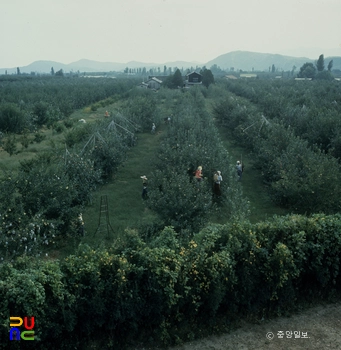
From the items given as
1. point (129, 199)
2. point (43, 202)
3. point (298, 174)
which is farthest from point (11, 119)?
point (298, 174)

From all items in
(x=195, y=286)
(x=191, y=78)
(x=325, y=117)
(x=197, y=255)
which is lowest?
(x=195, y=286)

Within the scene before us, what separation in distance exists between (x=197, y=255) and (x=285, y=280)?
2460 mm

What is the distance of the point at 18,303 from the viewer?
6.61m

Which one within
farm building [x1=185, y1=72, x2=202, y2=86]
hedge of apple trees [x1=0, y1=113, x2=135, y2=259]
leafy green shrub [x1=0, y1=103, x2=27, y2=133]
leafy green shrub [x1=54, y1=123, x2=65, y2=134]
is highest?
farm building [x1=185, y1=72, x2=202, y2=86]

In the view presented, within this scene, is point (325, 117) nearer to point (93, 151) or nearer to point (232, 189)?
point (232, 189)

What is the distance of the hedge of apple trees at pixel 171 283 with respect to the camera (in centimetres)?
711

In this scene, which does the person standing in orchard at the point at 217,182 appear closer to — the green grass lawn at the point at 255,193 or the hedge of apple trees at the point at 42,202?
the green grass lawn at the point at 255,193

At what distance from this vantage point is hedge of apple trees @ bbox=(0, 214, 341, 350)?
711 cm

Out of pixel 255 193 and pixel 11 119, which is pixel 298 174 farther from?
pixel 11 119

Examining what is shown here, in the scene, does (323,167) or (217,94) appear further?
(217,94)

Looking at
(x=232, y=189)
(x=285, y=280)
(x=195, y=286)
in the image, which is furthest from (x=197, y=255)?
(x=232, y=189)

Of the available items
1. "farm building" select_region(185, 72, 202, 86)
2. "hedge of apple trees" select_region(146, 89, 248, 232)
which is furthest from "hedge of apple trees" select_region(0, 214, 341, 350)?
"farm building" select_region(185, 72, 202, 86)

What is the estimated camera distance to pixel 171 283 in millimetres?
7785

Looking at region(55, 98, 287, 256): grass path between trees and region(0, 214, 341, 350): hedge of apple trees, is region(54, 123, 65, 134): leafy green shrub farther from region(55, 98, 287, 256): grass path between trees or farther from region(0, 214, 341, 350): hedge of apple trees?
region(0, 214, 341, 350): hedge of apple trees
